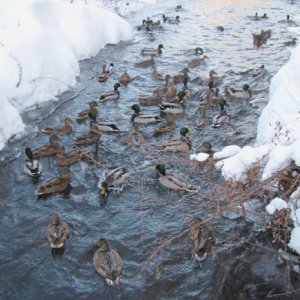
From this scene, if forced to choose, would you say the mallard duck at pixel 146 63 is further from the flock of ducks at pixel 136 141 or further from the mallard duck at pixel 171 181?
the mallard duck at pixel 171 181

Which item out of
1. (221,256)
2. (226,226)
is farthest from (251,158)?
(221,256)

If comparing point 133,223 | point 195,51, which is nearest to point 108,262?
point 133,223

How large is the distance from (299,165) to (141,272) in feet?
8.17

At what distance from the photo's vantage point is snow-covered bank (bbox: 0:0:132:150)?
1094 cm

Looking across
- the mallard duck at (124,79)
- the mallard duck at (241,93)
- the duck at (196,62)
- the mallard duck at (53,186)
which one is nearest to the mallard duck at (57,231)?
the mallard duck at (53,186)

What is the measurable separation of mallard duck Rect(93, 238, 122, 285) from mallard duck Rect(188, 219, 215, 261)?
1027 millimetres

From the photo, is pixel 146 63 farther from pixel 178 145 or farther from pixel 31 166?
pixel 31 166

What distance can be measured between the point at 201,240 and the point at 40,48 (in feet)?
26.8

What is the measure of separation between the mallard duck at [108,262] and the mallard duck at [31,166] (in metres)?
2.65

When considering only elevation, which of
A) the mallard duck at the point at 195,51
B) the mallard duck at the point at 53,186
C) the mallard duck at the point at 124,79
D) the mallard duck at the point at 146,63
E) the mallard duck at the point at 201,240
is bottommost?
the mallard duck at the point at 195,51

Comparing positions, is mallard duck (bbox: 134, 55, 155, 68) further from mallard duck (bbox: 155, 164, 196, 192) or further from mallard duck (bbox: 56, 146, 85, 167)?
mallard duck (bbox: 155, 164, 196, 192)

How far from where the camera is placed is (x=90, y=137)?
1011 centimetres

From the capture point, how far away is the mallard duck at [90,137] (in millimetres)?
10016

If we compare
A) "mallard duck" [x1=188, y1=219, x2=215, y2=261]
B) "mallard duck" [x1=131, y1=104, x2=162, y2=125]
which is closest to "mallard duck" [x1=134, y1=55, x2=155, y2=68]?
"mallard duck" [x1=131, y1=104, x2=162, y2=125]
